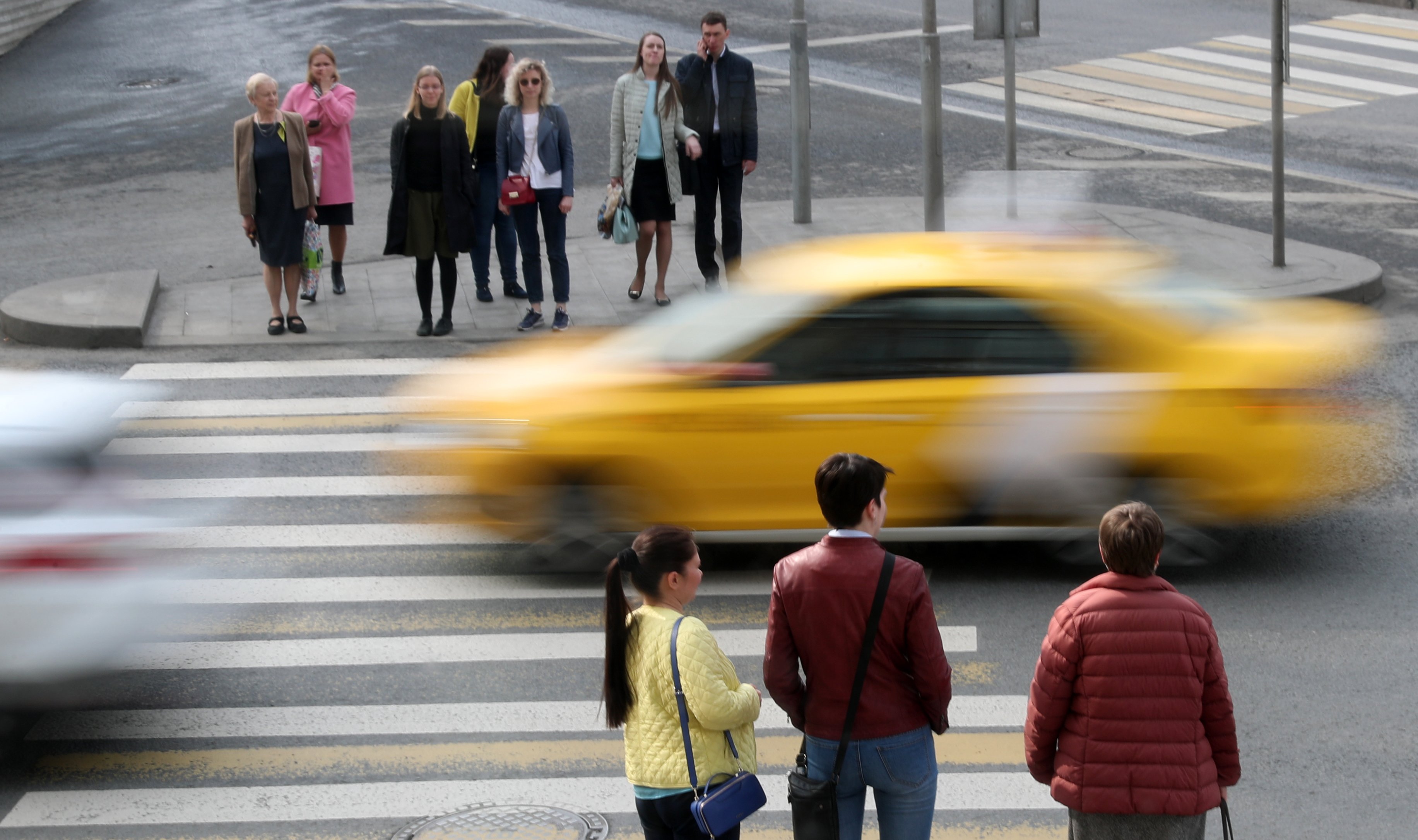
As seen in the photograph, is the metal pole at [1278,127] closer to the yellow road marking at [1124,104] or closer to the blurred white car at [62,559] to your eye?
the yellow road marking at [1124,104]

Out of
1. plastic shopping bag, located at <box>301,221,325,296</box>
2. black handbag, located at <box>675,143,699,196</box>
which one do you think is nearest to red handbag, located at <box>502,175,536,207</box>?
black handbag, located at <box>675,143,699,196</box>

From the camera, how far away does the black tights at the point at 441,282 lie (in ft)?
42.3

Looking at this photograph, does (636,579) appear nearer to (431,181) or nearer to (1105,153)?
(431,181)

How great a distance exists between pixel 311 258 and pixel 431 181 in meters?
1.55

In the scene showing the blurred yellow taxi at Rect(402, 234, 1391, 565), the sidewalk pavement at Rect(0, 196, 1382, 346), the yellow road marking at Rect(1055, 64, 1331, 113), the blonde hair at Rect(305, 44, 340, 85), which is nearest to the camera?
the blurred yellow taxi at Rect(402, 234, 1391, 565)

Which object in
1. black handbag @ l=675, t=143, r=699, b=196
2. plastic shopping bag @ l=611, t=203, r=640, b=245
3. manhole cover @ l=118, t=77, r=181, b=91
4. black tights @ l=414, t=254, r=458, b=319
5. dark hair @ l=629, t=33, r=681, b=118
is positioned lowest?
black tights @ l=414, t=254, r=458, b=319

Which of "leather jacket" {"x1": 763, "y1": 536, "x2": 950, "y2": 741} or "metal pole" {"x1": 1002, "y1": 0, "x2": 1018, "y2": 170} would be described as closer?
"leather jacket" {"x1": 763, "y1": 536, "x2": 950, "y2": 741}

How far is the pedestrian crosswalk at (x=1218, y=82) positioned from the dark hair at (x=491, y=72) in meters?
10.9

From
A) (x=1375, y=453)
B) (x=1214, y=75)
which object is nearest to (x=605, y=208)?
(x=1375, y=453)

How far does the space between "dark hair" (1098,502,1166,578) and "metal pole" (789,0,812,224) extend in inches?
469

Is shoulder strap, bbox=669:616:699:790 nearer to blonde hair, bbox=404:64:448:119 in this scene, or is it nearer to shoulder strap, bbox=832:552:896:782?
shoulder strap, bbox=832:552:896:782

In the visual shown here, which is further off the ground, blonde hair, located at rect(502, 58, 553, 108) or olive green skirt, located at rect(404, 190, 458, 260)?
blonde hair, located at rect(502, 58, 553, 108)

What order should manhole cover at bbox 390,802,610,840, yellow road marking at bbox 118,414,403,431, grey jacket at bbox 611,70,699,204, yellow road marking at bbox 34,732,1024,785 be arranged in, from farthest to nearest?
grey jacket at bbox 611,70,699,204 → yellow road marking at bbox 118,414,403,431 → yellow road marking at bbox 34,732,1024,785 → manhole cover at bbox 390,802,610,840

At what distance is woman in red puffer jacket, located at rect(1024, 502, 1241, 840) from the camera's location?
4.44 metres
